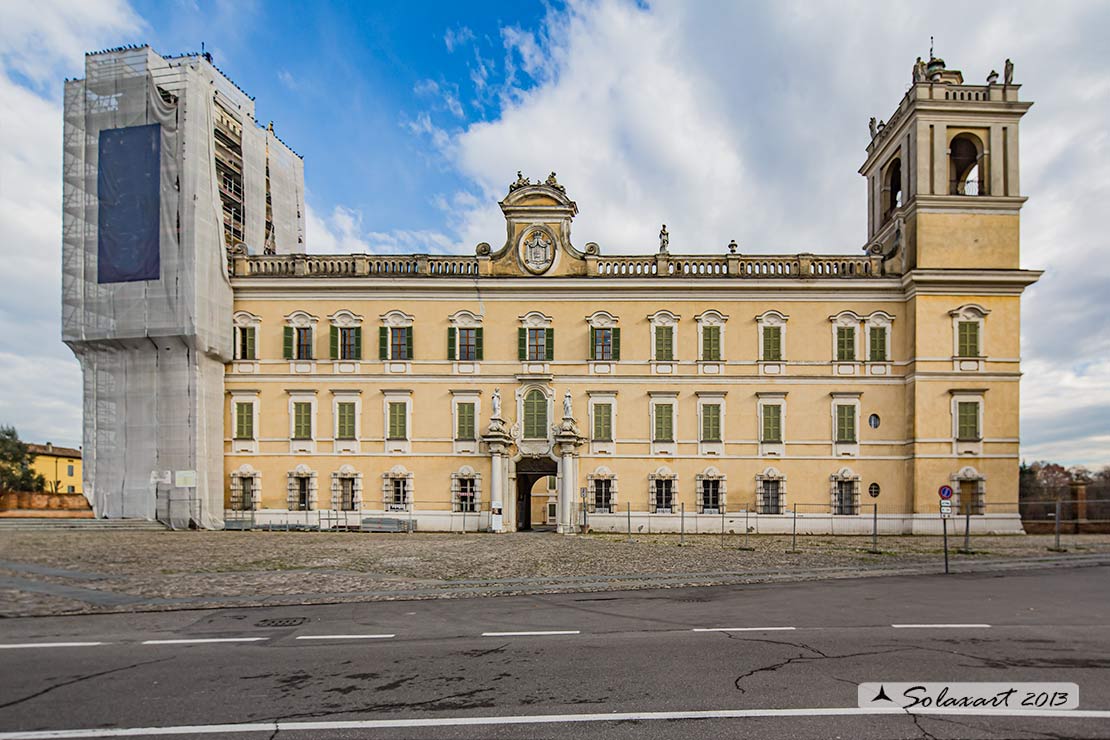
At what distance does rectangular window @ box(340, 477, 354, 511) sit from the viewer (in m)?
36.5

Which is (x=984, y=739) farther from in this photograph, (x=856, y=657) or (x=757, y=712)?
(x=856, y=657)

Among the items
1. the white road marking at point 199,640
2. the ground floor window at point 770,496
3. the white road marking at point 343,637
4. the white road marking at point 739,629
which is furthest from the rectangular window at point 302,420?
the white road marking at point 739,629

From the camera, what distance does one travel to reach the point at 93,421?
120 ft

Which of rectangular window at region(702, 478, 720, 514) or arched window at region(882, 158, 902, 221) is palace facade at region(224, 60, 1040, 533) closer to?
rectangular window at region(702, 478, 720, 514)

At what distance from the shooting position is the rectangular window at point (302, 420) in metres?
36.8

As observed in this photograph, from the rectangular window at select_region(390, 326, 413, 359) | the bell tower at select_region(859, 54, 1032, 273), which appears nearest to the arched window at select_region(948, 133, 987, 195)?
the bell tower at select_region(859, 54, 1032, 273)

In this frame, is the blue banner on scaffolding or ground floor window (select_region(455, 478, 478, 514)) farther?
ground floor window (select_region(455, 478, 478, 514))

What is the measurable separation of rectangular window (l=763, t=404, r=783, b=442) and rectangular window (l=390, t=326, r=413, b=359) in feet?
55.4

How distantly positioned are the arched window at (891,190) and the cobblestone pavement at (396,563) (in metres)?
17.0

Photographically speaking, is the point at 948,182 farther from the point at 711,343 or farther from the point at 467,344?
the point at 467,344

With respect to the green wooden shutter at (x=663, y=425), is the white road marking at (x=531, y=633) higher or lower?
lower

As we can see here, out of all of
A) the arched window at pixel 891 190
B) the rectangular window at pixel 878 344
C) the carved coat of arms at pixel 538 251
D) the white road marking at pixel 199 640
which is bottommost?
the white road marking at pixel 199 640

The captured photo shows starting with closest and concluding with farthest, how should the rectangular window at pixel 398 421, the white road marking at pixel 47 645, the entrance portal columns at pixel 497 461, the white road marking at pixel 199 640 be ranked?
the white road marking at pixel 47 645 → the white road marking at pixel 199 640 → the entrance portal columns at pixel 497 461 → the rectangular window at pixel 398 421

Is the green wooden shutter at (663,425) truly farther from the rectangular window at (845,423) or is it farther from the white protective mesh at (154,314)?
the white protective mesh at (154,314)
